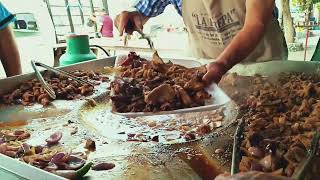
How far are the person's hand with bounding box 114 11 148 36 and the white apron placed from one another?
50 cm

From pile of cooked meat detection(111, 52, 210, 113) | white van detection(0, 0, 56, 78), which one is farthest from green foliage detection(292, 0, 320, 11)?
pile of cooked meat detection(111, 52, 210, 113)

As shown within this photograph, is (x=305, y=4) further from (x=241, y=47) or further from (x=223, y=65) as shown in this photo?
(x=223, y=65)

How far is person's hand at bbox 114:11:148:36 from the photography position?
2.48 metres

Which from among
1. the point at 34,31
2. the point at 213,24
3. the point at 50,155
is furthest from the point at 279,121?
the point at 34,31

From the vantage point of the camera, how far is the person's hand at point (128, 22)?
2.48 m

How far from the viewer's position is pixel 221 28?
2.74 meters

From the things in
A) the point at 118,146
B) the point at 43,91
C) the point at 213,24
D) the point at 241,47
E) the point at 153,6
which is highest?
the point at 153,6

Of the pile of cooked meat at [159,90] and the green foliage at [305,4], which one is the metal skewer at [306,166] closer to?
the pile of cooked meat at [159,90]

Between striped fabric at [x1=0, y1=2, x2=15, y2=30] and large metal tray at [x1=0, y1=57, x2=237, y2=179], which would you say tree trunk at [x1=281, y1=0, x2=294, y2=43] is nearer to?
striped fabric at [x1=0, y1=2, x2=15, y2=30]

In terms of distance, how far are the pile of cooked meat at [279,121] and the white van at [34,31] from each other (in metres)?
6.47

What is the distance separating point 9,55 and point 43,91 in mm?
955

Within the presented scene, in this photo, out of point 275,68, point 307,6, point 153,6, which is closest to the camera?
point 275,68

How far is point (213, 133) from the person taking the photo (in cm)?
150

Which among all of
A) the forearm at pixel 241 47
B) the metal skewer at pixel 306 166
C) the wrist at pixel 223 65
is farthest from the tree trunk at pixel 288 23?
the metal skewer at pixel 306 166
